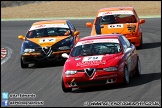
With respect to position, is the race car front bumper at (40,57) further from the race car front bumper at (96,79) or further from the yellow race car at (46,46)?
the race car front bumper at (96,79)

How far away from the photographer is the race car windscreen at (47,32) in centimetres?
2109

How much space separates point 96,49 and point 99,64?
4.27 feet

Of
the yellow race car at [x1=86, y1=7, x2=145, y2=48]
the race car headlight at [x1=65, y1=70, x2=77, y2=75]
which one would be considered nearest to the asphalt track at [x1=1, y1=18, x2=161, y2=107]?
the race car headlight at [x1=65, y1=70, x2=77, y2=75]

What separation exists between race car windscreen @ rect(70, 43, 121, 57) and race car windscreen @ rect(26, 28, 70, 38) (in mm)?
5306

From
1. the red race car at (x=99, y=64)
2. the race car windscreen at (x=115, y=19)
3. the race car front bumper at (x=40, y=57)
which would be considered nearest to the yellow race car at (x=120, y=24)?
the race car windscreen at (x=115, y=19)

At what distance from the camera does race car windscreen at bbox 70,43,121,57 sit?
50.3ft

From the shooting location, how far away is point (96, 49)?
15.5m

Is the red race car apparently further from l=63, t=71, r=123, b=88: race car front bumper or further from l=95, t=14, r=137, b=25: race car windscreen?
l=95, t=14, r=137, b=25: race car windscreen

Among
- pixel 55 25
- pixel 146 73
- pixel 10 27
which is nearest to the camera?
pixel 146 73

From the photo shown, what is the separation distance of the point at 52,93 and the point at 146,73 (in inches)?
130

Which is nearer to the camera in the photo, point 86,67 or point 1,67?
point 86,67

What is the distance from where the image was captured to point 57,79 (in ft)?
55.0

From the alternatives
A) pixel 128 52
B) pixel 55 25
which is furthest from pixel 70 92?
pixel 55 25

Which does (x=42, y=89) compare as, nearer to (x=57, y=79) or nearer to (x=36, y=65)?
(x=57, y=79)
